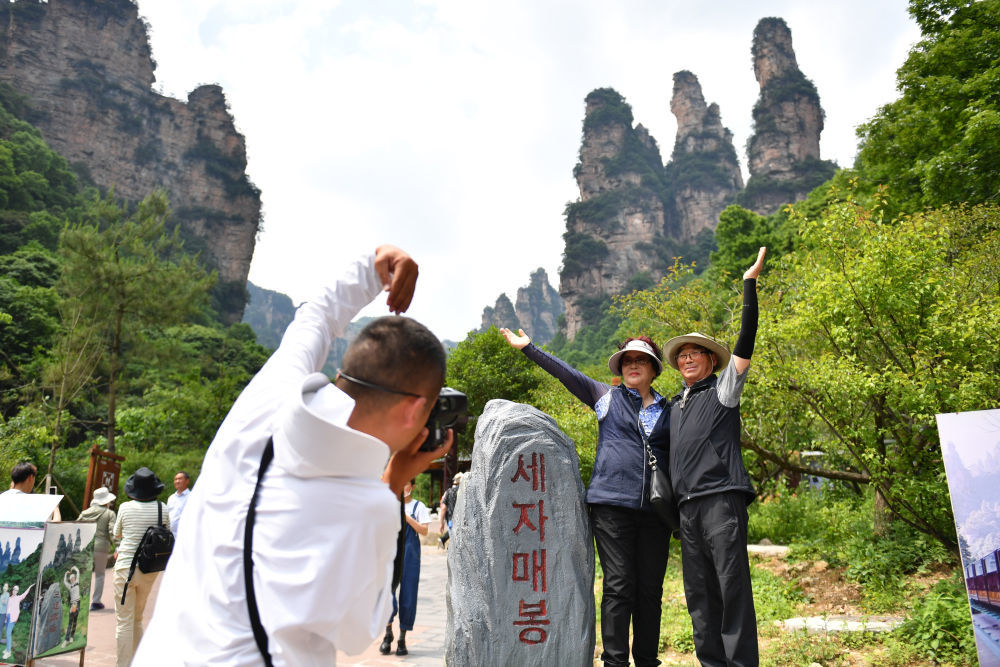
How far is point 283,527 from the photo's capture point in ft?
3.01

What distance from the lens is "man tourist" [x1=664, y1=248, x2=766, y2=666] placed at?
9.30 feet

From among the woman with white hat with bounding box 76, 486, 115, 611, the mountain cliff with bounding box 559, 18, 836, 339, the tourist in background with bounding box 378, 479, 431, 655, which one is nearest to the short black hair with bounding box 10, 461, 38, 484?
the woman with white hat with bounding box 76, 486, 115, 611

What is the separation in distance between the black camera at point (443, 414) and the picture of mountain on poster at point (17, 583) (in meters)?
3.97

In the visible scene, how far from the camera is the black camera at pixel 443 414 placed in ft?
3.90

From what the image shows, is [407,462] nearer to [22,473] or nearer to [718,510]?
[718,510]

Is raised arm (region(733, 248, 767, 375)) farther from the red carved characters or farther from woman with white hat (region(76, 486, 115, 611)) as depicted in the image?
woman with white hat (region(76, 486, 115, 611))

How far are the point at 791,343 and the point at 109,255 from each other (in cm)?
1648

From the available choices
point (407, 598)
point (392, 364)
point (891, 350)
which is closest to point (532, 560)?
point (407, 598)

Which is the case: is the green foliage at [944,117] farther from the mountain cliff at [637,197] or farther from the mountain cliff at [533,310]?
the mountain cliff at [533,310]

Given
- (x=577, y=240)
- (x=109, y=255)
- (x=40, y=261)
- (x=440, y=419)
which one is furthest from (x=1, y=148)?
(x=577, y=240)

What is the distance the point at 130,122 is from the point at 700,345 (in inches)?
2227

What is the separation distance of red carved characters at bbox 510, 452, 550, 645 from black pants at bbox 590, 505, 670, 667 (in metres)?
0.35

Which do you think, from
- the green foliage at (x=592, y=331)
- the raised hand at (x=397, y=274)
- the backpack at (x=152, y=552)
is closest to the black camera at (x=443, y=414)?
the raised hand at (x=397, y=274)

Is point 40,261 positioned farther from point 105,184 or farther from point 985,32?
point 985,32
